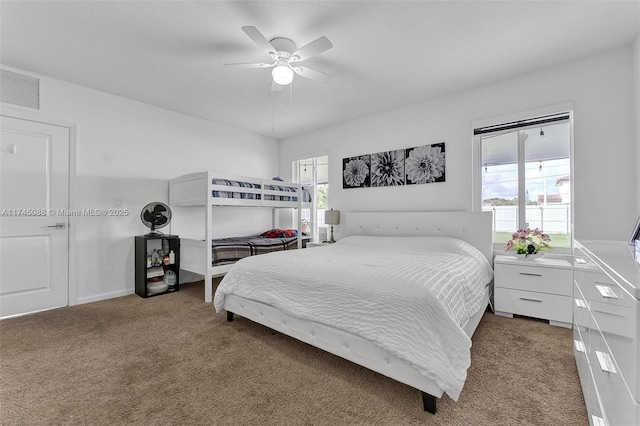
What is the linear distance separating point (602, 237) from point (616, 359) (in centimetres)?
250

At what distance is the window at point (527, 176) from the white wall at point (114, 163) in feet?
14.0

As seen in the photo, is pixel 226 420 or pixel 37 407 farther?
pixel 37 407

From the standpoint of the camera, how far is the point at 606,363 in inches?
39.0

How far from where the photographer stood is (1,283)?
2854 mm

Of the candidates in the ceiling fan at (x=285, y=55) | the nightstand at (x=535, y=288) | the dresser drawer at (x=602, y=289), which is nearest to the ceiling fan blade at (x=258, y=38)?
the ceiling fan at (x=285, y=55)

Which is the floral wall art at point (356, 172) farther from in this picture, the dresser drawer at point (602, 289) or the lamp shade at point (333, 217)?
the dresser drawer at point (602, 289)

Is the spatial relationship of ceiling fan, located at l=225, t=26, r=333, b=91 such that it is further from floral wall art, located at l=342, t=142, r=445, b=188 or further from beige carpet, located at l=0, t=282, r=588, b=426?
beige carpet, located at l=0, t=282, r=588, b=426

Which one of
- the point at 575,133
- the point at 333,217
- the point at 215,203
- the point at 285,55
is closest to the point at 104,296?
the point at 215,203

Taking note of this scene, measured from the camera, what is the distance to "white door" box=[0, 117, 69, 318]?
288cm

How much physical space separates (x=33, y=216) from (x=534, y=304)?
5.41 meters

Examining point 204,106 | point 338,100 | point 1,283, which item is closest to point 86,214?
point 1,283

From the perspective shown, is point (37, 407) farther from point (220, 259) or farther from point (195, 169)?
point (195, 169)

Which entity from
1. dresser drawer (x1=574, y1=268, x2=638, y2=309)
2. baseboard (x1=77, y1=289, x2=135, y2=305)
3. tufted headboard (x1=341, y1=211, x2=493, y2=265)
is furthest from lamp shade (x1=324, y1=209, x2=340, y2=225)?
dresser drawer (x1=574, y1=268, x2=638, y2=309)

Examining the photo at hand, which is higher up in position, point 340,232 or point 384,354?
point 340,232
